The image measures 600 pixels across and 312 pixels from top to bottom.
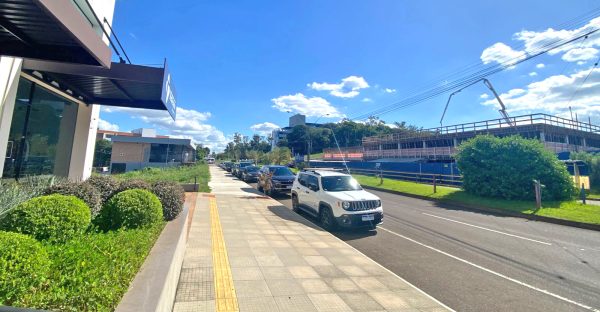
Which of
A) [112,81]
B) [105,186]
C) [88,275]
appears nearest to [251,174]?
[112,81]

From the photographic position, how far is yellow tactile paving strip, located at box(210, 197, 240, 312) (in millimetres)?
3748

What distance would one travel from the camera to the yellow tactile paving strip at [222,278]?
3.75 metres

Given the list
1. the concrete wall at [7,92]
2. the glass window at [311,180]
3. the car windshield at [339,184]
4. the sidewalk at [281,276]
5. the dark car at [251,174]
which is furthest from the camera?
the dark car at [251,174]

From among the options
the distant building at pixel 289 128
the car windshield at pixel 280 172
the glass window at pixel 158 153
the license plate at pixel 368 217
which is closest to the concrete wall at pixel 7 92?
the license plate at pixel 368 217

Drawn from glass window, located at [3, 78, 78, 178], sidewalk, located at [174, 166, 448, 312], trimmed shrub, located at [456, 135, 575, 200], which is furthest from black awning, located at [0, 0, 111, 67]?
trimmed shrub, located at [456, 135, 575, 200]

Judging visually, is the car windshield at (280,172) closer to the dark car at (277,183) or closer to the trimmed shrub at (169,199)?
the dark car at (277,183)

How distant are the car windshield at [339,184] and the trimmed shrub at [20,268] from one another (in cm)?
770

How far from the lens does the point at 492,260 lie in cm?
646

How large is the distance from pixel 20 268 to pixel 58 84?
1011 centimetres

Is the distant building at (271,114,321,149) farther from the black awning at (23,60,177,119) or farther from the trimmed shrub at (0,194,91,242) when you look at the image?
the trimmed shrub at (0,194,91,242)

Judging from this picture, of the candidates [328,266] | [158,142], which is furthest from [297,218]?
[158,142]

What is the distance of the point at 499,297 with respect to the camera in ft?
15.2

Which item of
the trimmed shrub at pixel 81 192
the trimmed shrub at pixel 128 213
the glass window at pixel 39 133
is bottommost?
the trimmed shrub at pixel 128 213

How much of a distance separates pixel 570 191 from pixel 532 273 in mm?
11899
